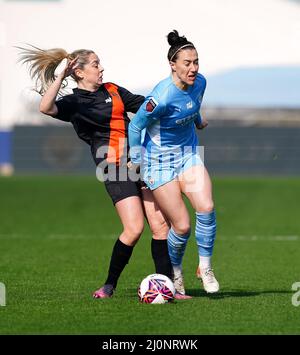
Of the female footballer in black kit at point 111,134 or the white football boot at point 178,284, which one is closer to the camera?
the female footballer in black kit at point 111,134

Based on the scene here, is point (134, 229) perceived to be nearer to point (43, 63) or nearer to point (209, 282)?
point (209, 282)

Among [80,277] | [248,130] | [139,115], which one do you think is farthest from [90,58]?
[248,130]

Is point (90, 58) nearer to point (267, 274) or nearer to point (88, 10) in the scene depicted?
point (267, 274)

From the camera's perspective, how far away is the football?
860cm

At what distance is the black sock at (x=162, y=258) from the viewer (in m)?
9.23

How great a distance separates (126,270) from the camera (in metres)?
12.0

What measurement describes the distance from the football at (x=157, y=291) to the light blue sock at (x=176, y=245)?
48cm

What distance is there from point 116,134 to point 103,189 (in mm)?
19459

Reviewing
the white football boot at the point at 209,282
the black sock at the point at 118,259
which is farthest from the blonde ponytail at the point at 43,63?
the white football boot at the point at 209,282

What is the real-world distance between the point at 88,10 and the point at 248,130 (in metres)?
10.4

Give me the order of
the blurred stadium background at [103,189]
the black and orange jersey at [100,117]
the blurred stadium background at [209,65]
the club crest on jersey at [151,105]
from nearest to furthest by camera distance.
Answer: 1. the blurred stadium background at [103,189]
2. the club crest on jersey at [151,105]
3. the black and orange jersey at [100,117]
4. the blurred stadium background at [209,65]

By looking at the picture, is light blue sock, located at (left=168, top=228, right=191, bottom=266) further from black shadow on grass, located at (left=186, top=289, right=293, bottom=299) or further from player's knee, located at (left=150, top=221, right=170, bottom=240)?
black shadow on grass, located at (left=186, top=289, right=293, bottom=299)

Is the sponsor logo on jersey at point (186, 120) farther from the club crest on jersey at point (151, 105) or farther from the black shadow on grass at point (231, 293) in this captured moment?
the black shadow on grass at point (231, 293)

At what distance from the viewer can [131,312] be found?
8.11 meters
